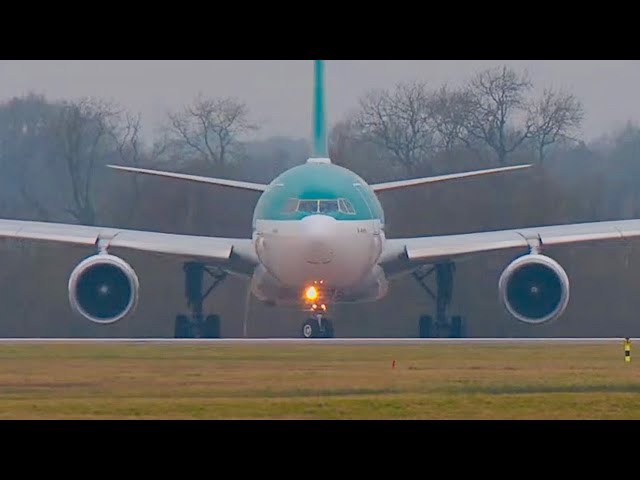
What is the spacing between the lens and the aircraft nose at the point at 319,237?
2998 centimetres

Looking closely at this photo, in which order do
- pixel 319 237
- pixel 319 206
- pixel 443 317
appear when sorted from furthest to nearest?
1. pixel 443 317
2. pixel 319 206
3. pixel 319 237

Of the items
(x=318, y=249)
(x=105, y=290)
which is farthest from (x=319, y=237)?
(x=105, y=290)

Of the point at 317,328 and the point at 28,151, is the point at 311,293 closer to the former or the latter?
the point at 317,328

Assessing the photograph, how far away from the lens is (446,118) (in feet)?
130

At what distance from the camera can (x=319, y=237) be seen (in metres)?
30.0

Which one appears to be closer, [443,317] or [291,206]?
[291,206]

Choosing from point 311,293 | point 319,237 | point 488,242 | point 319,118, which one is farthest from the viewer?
point 319,118

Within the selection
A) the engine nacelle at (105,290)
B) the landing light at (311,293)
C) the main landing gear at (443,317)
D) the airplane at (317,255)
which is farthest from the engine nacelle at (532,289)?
the engine nacelle at (105,290)

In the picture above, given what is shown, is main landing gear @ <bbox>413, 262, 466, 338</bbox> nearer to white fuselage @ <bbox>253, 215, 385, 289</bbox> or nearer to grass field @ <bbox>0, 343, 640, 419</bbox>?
white fuselage @ <bbox>253, 215, 385, 289</bbox>

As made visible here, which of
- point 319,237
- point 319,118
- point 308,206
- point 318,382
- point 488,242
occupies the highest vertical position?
point 319,118

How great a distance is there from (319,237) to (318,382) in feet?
32.4
